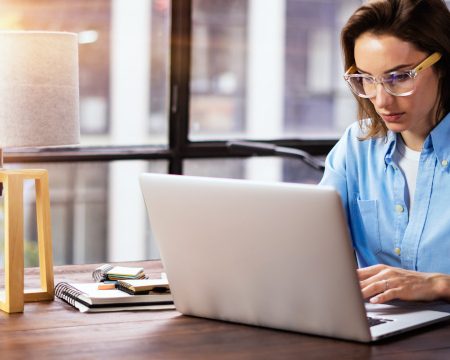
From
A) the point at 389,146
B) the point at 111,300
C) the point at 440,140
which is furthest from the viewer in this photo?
the point at 389,146

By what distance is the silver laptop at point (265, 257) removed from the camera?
164 cm

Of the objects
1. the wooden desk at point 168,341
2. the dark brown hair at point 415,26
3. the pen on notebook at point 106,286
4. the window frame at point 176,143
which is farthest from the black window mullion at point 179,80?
the wooden desk at point 168,341

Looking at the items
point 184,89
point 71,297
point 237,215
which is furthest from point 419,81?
point 184,89

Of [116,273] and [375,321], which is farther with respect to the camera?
[116,273]

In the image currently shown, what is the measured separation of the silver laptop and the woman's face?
0.46 meters

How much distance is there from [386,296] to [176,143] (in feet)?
8.48

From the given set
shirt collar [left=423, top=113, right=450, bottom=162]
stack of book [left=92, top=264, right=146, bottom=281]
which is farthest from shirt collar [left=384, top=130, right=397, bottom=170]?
stack of book [left=92, top=264, right=146, bottom=281]

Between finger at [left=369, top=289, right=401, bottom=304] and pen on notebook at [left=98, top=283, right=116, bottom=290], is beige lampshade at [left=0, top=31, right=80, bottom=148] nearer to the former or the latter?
pen on notebook at [left=98, top=283, right=116, bottom=290]

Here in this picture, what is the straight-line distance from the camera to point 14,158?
4.05m

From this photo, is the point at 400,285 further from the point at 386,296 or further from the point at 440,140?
the point at 440,140

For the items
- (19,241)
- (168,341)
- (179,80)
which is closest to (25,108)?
(19,241)

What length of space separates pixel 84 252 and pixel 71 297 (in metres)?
2.95

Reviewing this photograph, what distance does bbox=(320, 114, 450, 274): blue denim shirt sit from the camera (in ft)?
7.24

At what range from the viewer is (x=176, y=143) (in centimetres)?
437
